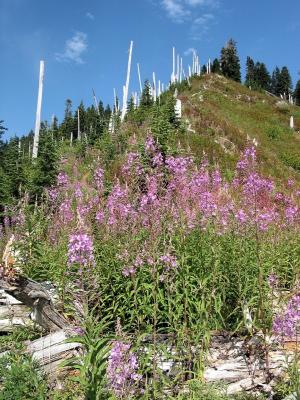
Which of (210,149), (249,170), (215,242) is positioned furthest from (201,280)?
(210,149)

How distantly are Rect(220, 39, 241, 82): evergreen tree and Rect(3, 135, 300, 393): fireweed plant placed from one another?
75108mm

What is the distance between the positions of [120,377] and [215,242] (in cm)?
250

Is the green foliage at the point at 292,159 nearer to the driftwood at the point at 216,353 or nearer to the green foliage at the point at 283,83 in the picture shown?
the driftwood at the point at 216,353

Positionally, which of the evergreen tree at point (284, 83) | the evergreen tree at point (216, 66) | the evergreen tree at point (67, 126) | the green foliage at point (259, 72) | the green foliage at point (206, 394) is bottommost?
the green foliage at point (206, 394)

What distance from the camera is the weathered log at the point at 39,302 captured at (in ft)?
16.9

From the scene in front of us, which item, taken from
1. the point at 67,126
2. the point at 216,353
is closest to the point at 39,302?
the point at 216,353

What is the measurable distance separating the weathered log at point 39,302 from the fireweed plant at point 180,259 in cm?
33

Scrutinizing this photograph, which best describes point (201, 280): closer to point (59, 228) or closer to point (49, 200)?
point (59, 228)

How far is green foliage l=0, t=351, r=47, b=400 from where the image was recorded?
153 inches

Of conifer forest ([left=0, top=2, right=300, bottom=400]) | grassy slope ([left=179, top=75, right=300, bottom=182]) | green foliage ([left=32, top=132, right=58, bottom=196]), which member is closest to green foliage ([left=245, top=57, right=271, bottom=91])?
A: grassy slope ([left=179, top=75, right=300, bottom=182])

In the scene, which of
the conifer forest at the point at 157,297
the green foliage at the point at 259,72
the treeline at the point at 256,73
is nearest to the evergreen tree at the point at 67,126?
the treeline at the point at 256,73

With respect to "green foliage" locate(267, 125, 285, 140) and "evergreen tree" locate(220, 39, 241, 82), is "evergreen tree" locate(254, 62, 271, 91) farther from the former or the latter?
"green foliage" locate(267, 125, 285, 140)

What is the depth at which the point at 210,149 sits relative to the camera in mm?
24969

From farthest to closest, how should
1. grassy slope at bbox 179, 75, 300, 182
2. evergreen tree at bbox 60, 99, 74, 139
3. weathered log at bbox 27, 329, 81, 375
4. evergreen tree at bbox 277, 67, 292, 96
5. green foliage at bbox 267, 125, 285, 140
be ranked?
evergreen tree at bbox 277, 67, 292, 96, evergreen tree at bbox 60, 99, 74, 139, green foliage at bbox 267, 125, 285, 140, grassy slope at bbox 179, 75, 300, 182, weathered log at bbox 27, 329, 81, 375
